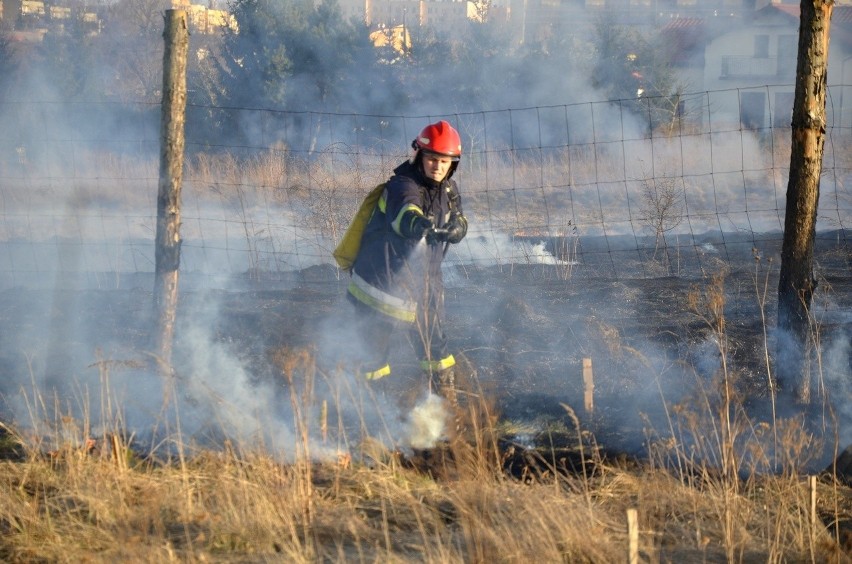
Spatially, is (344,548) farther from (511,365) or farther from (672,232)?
(672,232)

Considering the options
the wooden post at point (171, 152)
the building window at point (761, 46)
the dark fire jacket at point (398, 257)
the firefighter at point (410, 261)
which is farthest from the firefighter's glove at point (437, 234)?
the building window at point (761, 46)

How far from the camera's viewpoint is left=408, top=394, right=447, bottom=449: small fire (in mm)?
5020

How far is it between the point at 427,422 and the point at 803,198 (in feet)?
7.76

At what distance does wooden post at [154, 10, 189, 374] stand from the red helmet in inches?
48.8

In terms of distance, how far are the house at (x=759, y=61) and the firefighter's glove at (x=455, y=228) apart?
24.3 meters

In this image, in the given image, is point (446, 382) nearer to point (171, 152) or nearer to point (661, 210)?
point (171, 152)

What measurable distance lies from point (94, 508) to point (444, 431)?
1932mm

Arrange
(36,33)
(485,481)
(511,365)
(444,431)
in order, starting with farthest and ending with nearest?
(36,33) < (511,365) < (444,431) < (485,481)

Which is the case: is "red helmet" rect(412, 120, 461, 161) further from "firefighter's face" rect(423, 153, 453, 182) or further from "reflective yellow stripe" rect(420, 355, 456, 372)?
"reflective yellow stripe" rect(420, 355, 456, 372)

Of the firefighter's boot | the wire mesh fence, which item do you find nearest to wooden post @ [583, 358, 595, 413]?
the firefighter's boot

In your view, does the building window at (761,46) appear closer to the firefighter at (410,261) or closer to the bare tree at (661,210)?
the bare tree at (661,210)

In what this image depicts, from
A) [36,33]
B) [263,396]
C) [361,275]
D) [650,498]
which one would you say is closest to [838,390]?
[650,498]

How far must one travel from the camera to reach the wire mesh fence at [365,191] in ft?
33.5

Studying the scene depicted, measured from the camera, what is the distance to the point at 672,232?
1301 cm
